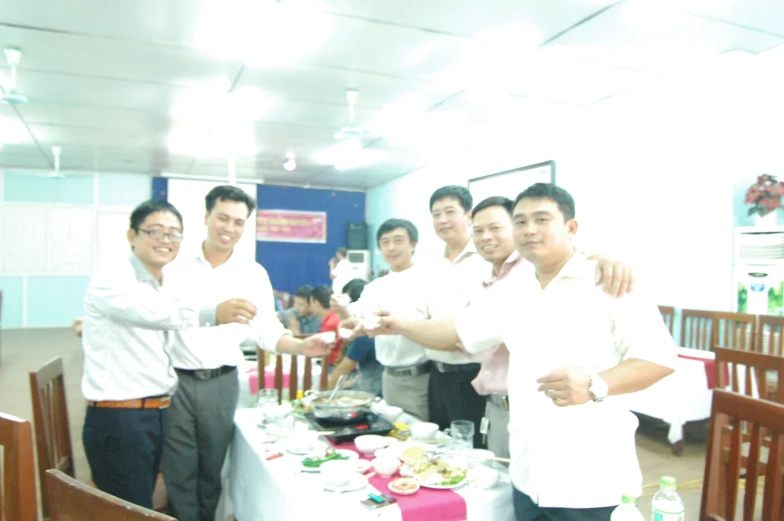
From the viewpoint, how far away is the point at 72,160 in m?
8.20

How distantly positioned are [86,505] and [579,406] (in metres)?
1.10

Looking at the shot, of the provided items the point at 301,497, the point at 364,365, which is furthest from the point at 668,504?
the point at 364,365

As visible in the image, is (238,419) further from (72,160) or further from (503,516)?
(72,160)

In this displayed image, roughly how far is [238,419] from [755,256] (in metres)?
3.61

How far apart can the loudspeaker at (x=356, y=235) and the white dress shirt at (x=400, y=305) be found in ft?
24.7

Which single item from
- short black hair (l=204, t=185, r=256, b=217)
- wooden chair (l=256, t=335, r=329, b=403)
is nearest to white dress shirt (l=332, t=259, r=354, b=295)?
wooden chair (l=256, t=335, r=329, b=403)

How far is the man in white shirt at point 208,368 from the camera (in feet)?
7.13

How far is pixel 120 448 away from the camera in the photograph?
1887 millimetres

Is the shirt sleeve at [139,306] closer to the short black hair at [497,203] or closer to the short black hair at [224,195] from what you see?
the short black hair at [224,195]

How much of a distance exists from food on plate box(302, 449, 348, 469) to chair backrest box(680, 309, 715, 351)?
3384 mm

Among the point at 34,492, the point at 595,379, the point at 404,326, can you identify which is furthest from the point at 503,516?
the point at 34,492

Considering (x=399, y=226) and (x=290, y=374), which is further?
(x=290, y=374)

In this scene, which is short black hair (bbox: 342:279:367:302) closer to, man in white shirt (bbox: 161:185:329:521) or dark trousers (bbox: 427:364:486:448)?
man in white shirt (bbox: 161:185:329:521)

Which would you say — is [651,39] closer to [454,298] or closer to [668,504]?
[454,298]
